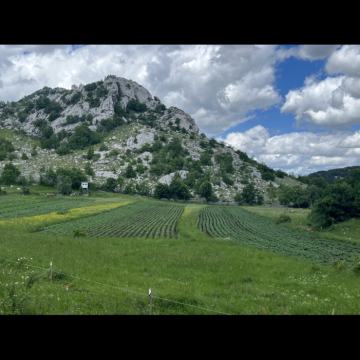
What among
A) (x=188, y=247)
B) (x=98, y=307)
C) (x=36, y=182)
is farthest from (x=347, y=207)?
(x=36, y=182)

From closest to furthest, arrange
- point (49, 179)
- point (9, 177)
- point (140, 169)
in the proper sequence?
1. point (9, 177)
2. point (49, 179)
3. point (140, 169)

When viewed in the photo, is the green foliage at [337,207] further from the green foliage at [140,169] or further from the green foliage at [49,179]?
the green foliage at [140,169]

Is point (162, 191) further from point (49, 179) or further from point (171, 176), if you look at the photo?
point (49, 179)

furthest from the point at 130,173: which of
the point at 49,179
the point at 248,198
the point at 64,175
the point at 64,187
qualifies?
the point at 64,187

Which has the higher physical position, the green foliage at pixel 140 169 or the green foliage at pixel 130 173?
the green foliage at pixel 140 169

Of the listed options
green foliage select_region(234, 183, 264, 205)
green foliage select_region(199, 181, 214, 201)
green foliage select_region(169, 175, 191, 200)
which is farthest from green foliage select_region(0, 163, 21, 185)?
green foliage select_region(234, 183, 264, 205)

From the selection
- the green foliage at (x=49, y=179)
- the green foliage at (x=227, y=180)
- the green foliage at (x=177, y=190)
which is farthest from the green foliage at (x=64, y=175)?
the green foliage at (x=227, y=180)

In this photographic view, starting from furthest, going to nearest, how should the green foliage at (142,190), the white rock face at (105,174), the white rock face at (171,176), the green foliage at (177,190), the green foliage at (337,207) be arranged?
the white rock face at (105,174) → the white rock face at (171,176) → the green foliage at (142,190) → the green foliage at (177,190) → the green foliage at (337,207)

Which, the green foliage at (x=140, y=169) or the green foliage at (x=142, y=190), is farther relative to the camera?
the green foliage at (x=140, y=169)

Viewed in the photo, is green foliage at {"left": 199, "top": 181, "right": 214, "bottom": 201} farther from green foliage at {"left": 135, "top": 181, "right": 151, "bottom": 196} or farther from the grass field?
the grass field

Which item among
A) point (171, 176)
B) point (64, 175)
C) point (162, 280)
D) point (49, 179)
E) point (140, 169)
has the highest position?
point (140, 169)

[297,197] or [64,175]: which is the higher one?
[64,175]
